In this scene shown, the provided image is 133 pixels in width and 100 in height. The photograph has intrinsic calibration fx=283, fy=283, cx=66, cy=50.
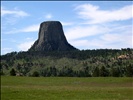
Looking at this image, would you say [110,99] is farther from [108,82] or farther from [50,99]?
[108,82]

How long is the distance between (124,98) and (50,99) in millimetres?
7980

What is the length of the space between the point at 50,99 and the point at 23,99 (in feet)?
9.09

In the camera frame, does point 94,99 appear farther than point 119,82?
No

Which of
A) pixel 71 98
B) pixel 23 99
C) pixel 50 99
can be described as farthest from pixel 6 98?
pixel 71 98

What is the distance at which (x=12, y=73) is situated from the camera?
376ft

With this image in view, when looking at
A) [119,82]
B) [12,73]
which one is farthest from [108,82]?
[12,73]

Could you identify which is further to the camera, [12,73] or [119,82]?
[12,73]

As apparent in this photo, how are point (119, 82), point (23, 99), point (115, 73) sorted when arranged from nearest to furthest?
1. point (23, 99)
2. point (119, 82)
3. point (115, 73)

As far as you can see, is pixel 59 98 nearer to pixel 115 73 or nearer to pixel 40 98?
pixel 40 98

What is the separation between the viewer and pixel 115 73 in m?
112

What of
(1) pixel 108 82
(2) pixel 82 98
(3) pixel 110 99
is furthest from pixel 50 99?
(1) pixel 108 82

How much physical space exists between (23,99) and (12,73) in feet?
288

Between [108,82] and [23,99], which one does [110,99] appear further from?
[108,82]

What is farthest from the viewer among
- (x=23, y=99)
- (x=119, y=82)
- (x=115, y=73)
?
(x=115, y=73)
